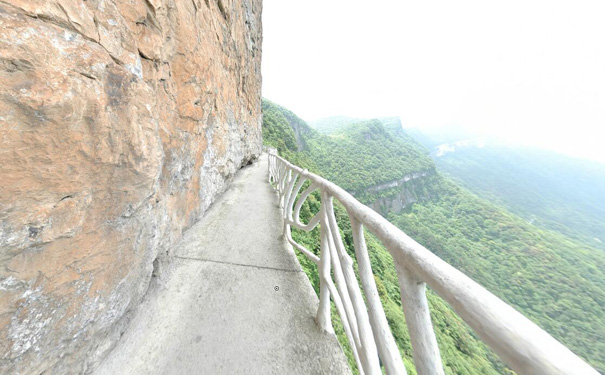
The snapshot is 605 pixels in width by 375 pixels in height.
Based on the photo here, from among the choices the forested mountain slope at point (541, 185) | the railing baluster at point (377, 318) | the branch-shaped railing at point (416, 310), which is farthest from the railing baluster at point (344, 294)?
the forested mountain slope at point (541, 185)

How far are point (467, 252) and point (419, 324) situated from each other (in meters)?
55.8

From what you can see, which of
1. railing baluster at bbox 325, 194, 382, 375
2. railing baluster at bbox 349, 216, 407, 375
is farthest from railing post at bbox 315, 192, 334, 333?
railing baluster at bbox 349, 216, 407, 375

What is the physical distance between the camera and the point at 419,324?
1034 mm

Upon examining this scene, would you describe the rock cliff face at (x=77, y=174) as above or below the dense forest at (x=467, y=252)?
above

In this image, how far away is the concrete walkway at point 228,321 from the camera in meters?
1.75

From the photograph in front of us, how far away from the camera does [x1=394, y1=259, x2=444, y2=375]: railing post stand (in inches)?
38.9

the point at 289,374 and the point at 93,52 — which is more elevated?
the point at 93,52

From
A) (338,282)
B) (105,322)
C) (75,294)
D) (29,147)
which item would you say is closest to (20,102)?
(29,147)

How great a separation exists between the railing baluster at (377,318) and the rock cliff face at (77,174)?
6.01ft

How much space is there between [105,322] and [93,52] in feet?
6.41

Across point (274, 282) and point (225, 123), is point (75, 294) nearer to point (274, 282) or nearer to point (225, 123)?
point (274, 282)

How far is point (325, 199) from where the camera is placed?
2012 mm

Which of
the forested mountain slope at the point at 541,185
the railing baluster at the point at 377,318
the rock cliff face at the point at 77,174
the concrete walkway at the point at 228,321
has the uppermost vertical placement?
the rock cliff face at the point at 77,174

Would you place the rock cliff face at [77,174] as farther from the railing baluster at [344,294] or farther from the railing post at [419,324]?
the railing post at [419,324]
